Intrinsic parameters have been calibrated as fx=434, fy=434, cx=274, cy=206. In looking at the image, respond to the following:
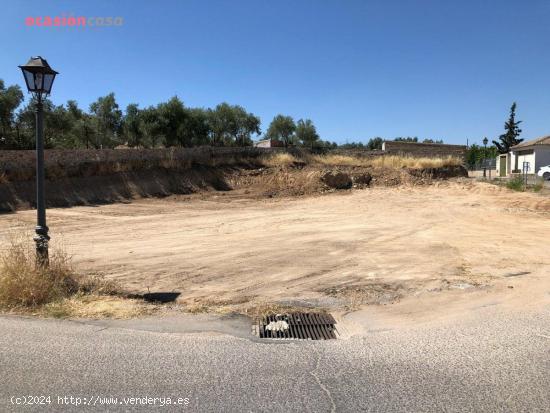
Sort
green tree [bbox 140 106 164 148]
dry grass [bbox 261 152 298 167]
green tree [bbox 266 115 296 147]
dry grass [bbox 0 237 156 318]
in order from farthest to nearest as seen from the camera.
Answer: green tree [bbox 266 115 296 147]
green tree [bbox 140 106 164 148]
dry grass [bbox 261 152 298 167]
dry grass [bbox 0 237 156 318]

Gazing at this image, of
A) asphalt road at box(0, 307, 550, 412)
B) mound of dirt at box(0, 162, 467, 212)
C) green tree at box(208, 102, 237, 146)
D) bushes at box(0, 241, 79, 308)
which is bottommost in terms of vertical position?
asphalt road at box(0, 307, 550, 412)

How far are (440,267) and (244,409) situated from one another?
21.9 ft

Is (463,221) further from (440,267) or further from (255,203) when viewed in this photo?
(255,203)

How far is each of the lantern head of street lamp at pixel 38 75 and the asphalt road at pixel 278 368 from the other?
3647mm

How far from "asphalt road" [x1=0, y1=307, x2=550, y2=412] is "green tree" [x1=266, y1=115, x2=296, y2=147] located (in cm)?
5532

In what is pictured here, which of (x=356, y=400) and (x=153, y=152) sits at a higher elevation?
(x=153, y=152)

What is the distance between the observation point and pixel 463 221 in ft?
52.2

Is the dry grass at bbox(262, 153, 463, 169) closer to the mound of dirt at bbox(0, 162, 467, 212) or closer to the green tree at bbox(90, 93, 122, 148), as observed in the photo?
the mound of dirt at bbox(0, 162, 467, 212)

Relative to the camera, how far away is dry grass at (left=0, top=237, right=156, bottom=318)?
6.11 m

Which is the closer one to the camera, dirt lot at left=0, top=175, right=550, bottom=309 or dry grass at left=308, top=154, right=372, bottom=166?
dirt lot at left=0, top=175, right=550, bottom=309

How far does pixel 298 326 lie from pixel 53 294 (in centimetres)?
379

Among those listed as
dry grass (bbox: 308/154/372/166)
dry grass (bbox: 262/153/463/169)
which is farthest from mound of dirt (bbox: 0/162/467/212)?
dry grass (bbox: 308/154/372/166)

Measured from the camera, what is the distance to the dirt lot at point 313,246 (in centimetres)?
767

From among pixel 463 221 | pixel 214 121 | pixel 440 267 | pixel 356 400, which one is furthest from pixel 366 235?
pixel 214 121
